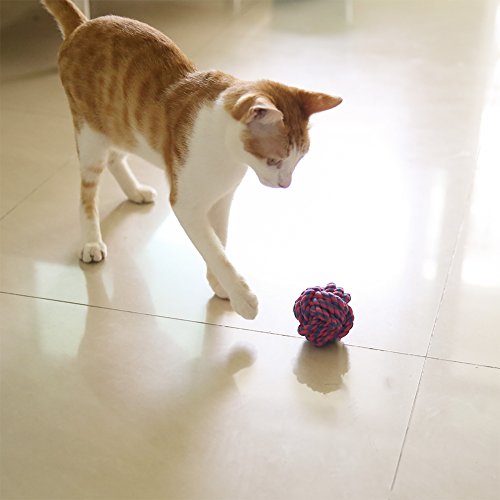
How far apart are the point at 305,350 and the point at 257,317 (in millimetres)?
164

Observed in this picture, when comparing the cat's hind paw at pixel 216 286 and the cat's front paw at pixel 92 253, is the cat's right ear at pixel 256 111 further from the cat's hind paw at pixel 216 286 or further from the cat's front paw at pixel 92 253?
the cat's front paw at pixel 92 253

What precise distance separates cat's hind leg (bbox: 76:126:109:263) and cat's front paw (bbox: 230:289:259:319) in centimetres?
49

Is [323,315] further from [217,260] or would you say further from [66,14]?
[66,14]

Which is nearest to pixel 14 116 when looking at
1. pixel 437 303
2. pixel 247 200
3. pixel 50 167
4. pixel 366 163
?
pixel 50 167

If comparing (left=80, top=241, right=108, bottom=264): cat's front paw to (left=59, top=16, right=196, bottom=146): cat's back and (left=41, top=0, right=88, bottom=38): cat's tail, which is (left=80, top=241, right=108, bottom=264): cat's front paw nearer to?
(left=59, top=16, right=196, bottom=146): cat's back

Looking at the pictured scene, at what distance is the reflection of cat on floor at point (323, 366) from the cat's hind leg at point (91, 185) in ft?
2.13

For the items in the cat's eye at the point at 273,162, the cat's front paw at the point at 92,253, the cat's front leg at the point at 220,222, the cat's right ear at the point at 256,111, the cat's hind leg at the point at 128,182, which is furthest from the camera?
the cat's hind leg at the point at 128,182

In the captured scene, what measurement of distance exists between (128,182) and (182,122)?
657mm

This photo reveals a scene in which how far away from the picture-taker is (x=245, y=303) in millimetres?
1937

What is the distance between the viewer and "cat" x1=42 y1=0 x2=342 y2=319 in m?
1.76

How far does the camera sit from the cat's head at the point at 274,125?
1696mm

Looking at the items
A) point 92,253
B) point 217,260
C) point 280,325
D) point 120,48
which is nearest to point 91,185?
point 92,253

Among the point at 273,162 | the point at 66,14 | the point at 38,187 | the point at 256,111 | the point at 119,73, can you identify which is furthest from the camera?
the point at 38,187

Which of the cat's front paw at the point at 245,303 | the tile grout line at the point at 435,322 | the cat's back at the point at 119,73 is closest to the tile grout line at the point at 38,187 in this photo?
the cat's back at the point at 119,73
